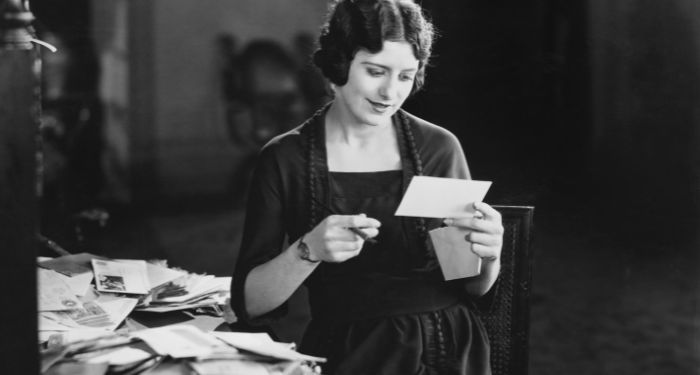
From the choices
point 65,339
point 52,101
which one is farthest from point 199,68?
point 65,339

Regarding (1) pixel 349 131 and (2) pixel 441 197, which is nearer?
(2) pixel 441 197

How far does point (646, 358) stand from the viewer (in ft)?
12.1

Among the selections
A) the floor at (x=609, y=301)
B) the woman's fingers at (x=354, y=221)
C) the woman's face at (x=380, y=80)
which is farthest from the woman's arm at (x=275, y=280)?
the floor at (x=609, y=301)

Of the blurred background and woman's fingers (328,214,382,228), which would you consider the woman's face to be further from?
the blurred background

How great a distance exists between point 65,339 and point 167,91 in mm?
3008

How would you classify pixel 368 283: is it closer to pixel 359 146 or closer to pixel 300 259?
pixel 300 259

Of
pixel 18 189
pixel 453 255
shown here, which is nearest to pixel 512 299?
pixel 453 255

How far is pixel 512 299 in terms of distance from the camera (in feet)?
7.04

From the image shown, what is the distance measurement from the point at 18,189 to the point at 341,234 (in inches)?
26.3

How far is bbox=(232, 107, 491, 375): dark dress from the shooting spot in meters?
1.92

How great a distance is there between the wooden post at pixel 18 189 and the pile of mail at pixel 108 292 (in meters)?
0.50

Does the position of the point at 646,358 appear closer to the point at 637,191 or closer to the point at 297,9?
the point at 637,191

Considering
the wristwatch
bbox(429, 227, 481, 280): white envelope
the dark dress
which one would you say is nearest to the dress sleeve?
the dark dress

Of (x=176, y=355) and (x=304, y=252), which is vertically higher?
(x=304, y=252)
